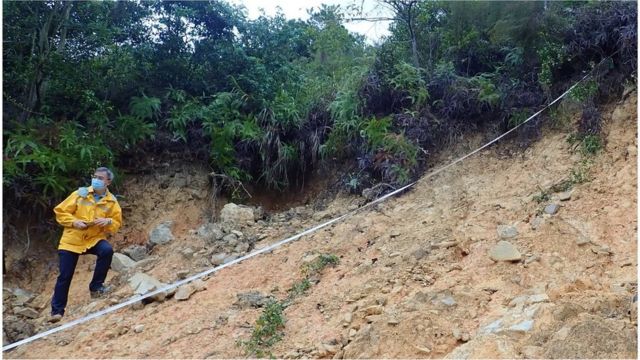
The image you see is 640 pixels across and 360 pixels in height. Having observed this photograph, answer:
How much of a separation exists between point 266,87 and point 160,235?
2724 millimetres

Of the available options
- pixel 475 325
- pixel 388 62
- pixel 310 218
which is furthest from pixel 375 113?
pixel 475 325

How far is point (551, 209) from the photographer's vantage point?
4418 mm

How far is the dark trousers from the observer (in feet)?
15.4

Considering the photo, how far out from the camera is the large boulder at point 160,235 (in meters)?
6.16

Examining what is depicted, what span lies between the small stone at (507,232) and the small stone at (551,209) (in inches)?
12.8

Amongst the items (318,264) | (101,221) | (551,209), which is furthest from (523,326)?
(101,221)

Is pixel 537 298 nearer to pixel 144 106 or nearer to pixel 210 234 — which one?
pixel 210 234

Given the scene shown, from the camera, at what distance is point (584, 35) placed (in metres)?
5.62

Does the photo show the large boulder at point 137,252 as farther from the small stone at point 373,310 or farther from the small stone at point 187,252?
the small stone at point 373,310

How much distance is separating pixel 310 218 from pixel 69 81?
3.68 metres

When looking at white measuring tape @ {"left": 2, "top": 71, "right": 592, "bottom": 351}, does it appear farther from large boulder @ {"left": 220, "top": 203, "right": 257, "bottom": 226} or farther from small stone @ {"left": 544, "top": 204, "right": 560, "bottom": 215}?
small stone @ {"left": 544, "top": 204, "right": 560, "bottom": 215}

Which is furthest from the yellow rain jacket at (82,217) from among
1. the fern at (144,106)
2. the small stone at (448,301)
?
the small stone at (448,301)

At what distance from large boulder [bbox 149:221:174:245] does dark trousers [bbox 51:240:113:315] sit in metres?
1.14

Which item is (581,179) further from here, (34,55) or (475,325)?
(34,55)
